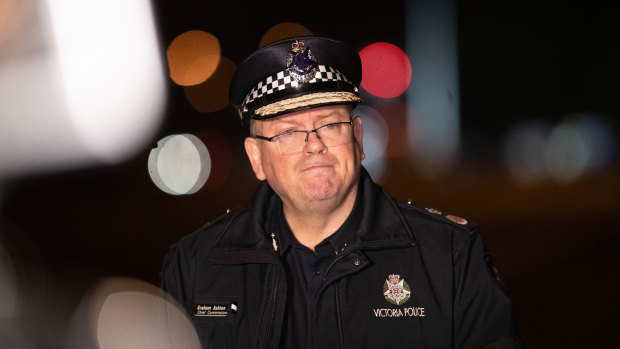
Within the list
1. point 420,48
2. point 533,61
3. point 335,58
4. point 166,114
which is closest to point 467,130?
point 533,61

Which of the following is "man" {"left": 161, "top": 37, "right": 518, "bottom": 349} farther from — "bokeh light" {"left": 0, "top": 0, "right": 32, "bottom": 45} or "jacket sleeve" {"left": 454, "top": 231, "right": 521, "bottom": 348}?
"bokeh light" {"left": 0, "top": 0, "right": 32, "bottom": 45}

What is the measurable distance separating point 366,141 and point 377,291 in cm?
2759

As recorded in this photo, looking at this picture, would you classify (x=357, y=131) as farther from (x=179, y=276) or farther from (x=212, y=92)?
(x=212, y=92)

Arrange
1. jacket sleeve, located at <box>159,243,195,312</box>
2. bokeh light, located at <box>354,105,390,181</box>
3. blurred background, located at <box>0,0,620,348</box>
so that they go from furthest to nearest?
1. bokeh light, located at <box>354,105,390,181</box>
2. blurred background, located at <box>0,0,620,348</box>
3. jacket sleeve, located at <box>159,243,195,312</box>

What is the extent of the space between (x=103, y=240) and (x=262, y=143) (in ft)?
22.5

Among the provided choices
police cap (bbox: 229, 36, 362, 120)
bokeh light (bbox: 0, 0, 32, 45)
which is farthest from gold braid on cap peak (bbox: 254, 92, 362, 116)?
bokeh light (bbox: 0, 0, 32, 45)

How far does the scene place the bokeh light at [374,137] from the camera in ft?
72.9

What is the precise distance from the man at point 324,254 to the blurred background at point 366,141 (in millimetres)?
599

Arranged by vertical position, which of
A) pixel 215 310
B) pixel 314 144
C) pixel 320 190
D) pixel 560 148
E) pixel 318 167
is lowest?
pixel 560 148

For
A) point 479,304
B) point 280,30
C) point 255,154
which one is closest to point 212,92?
point 280,30

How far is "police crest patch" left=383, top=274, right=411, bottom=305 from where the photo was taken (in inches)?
89.8

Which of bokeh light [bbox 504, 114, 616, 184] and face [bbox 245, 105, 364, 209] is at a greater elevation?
face [bbox 245, 105, 364, 209]

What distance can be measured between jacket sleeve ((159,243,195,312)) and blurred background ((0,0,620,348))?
219mm

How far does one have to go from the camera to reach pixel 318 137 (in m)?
2.37
